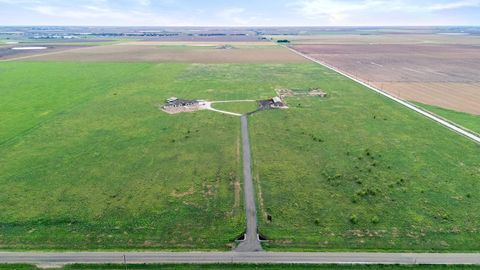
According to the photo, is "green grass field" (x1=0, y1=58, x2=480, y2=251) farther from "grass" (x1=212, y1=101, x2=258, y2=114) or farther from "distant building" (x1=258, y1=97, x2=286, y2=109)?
"grass" (x1=212, y1=101, x2=258, y2=114)

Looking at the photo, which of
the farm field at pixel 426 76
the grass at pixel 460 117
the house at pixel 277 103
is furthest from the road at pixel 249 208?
the farm field at pixel 426 76

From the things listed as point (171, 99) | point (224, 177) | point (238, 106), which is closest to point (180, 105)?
point (171, 99)

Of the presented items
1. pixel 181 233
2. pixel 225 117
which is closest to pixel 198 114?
pixel 225 117

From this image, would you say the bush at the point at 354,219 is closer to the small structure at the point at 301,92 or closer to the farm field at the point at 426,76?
the small structure at the point at 301,92

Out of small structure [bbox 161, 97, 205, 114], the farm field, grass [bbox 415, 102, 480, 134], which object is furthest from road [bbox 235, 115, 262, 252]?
the farm field

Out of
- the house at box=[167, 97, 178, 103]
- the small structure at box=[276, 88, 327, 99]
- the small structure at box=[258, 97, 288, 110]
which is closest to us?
the small structure at box=[258, 97, 288, 110]

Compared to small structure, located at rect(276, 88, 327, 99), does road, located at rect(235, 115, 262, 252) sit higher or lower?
lower

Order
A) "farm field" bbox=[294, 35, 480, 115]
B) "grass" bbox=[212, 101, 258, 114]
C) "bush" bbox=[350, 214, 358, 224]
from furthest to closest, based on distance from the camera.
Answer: "farm field" bbox=[294, 35, 480, 115]
"grass" bbox=[212, 101, 258, 114]
"bush" bbox=[350, 214, 358, 224]

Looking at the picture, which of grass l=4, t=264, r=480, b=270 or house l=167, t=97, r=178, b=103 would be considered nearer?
grass l=4, t=264, r=480, b=270
